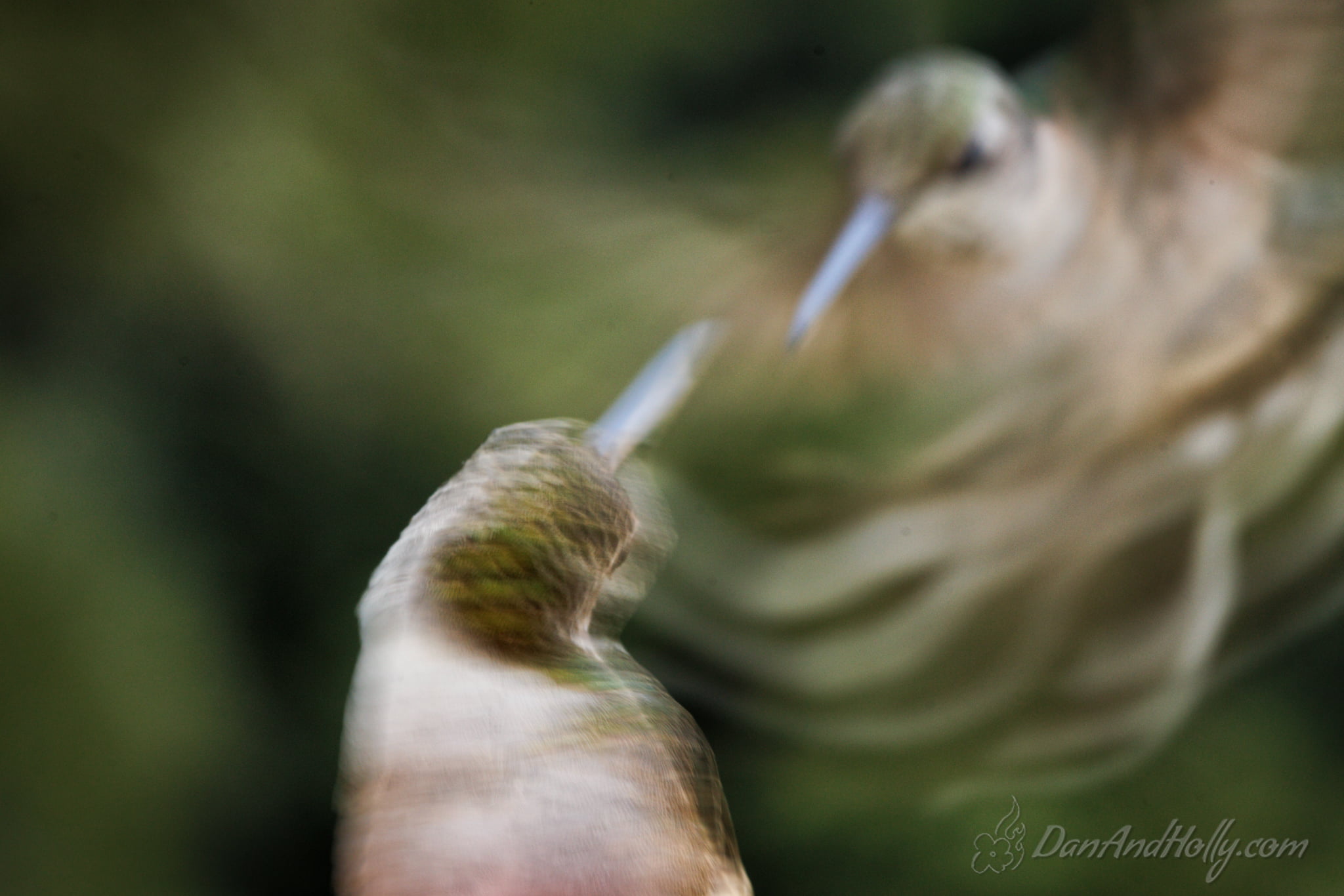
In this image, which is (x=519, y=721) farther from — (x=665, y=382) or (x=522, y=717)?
(x=665, y=382)

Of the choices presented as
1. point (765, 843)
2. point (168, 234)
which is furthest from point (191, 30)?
point (765, 843)

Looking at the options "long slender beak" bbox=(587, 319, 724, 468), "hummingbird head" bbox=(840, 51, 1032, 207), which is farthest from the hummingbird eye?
"long slender beak" bbox=(587, 319, 724, 468)

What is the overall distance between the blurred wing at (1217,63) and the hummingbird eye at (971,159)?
0.07m

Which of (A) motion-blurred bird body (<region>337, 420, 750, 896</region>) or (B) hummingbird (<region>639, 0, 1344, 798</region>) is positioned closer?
(A) motion-blurred bird body (<region>337, 420, 750, 896</region>)

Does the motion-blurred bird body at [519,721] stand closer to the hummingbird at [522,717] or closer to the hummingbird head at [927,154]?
the hummingbird at [522,717]

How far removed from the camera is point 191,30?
0.43 meters

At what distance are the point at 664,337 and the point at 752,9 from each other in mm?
150

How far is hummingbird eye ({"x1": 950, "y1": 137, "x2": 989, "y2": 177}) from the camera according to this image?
1.48 ft

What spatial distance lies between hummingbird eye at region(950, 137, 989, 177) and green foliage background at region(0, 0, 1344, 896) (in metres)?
0.05

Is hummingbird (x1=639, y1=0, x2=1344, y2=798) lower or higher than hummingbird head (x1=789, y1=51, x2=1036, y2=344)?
lower

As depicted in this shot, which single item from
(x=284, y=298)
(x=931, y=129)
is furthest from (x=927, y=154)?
(x=284, y=298)

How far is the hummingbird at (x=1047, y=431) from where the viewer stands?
1.54 feet

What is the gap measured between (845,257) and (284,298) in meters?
0.25

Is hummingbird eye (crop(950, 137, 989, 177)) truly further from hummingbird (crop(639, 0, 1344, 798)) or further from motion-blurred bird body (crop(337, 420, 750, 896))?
motion-blurred bird body (crop(337, 420, 750, 896))
